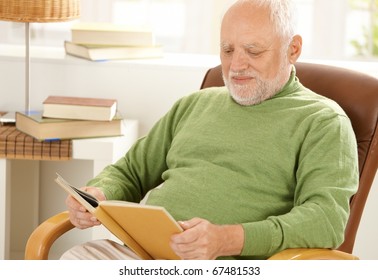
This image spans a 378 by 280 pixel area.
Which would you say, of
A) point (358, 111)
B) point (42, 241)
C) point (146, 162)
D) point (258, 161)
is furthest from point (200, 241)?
point (358, 111)

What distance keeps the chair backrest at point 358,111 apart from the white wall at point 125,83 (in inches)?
27.9

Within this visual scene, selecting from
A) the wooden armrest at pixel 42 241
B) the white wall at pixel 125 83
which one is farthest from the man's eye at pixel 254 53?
the white wall at pixel 125 83

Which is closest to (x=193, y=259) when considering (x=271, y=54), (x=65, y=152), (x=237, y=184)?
(x=237, y=184)

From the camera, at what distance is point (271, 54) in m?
2.30

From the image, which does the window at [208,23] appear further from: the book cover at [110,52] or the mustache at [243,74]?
the mustache at [243,74]

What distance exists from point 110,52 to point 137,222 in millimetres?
1289

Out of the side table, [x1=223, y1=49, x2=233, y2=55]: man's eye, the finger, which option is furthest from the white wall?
the finger

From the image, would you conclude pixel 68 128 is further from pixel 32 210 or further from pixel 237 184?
pixel 237 184

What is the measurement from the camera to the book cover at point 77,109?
116 inches

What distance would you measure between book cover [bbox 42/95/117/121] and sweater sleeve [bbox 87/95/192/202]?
460 millimetres

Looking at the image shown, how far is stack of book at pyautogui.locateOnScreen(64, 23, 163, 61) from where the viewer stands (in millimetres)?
3223

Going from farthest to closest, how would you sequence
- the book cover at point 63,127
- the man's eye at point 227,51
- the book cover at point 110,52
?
the book cover at point 110,52 < the book cover at point 63,127 < the man's eye at point 227,51

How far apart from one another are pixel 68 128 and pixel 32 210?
1.74 ft

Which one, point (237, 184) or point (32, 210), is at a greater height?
point (237, 184)
